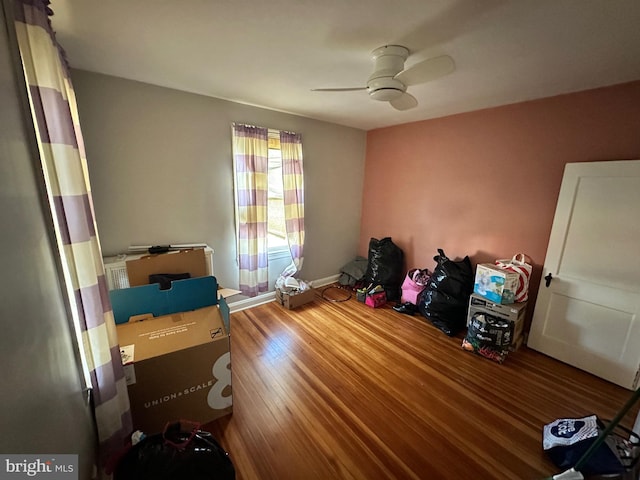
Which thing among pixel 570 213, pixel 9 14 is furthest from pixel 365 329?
pixel 9 14

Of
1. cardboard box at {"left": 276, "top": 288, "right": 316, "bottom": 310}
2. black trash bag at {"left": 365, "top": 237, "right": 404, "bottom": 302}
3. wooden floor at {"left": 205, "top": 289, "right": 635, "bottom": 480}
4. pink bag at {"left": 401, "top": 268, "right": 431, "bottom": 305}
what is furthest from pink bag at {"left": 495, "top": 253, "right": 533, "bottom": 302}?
cardboard box at {"left": 276, "top": 288, "right": 316, "bottom": 310}

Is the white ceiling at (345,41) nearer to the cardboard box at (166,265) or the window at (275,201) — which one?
the window at (275,201)

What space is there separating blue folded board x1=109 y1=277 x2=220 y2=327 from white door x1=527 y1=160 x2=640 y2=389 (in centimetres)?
281

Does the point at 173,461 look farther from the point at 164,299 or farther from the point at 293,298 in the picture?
the point at 293,298

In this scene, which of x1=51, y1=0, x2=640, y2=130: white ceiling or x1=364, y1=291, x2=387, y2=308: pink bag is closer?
x1=51, y1=0, x2=640, y2=130: white ceiling

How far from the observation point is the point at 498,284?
2.28 m

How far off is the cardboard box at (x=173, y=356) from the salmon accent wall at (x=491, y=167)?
8.49ft

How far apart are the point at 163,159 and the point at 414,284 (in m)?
2.98

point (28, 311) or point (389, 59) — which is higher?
point (389, 59)

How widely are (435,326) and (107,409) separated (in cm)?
276

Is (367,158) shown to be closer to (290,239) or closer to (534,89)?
(290,239)

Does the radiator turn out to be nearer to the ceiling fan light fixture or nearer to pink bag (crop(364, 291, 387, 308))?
the ceiling fan light fixture

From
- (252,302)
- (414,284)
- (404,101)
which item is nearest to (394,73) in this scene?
(404,101)

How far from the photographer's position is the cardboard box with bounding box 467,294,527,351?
222 centimetres
